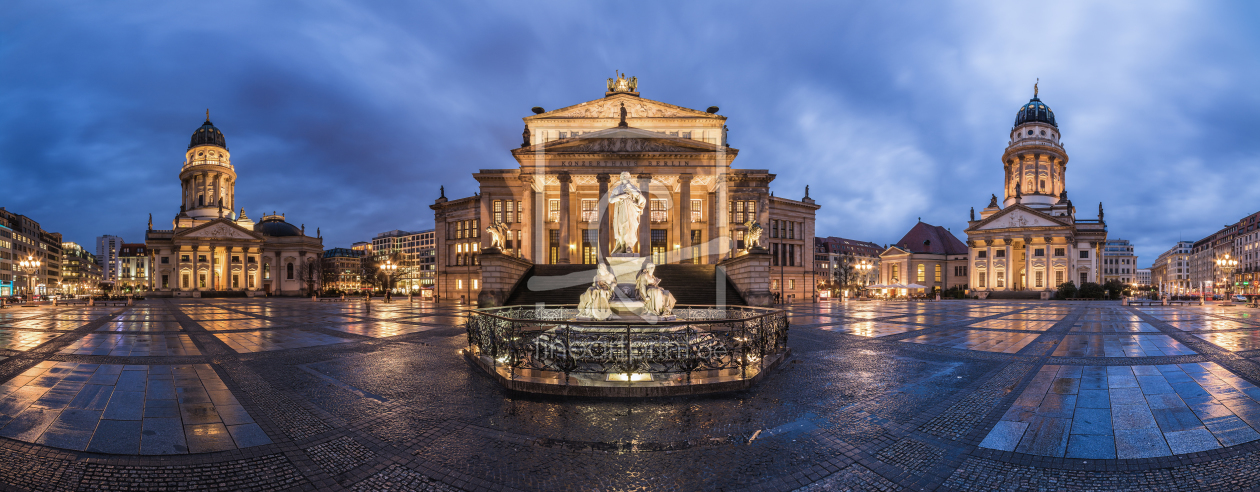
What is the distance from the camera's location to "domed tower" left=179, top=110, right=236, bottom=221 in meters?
90.0

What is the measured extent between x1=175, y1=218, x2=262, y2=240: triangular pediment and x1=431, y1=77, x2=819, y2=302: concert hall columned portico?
149 ft

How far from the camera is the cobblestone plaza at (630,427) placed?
4621mm

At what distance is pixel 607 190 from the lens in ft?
142

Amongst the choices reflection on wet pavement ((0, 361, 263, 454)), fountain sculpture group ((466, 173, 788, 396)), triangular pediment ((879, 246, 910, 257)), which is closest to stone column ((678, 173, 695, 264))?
fountain sculpture group ((466, 173, 788, 396))

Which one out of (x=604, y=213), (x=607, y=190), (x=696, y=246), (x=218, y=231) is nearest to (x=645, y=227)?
(x=604, y=213)

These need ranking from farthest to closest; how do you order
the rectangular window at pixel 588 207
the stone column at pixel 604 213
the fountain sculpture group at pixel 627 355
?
the rectangular window at pixel 588 207, the stone column at pixel 604 213, the fountain sculpture group at pixel 627 355

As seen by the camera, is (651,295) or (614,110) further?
(614,110)

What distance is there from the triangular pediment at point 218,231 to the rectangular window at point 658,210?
2780 inches

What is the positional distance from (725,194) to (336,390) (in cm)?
3953

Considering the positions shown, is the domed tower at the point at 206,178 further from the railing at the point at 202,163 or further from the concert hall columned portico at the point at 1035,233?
the concert hall columned portico at the point at 1035,233

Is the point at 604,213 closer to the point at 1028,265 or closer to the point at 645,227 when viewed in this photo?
the point at 645,227

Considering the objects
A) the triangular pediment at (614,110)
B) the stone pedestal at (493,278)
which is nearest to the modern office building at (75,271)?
the triangular pediment at (614,110)

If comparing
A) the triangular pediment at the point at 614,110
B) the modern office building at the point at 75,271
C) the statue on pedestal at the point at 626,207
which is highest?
the triangular pediment at the point at 614,110

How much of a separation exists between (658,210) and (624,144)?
791 centimetres
